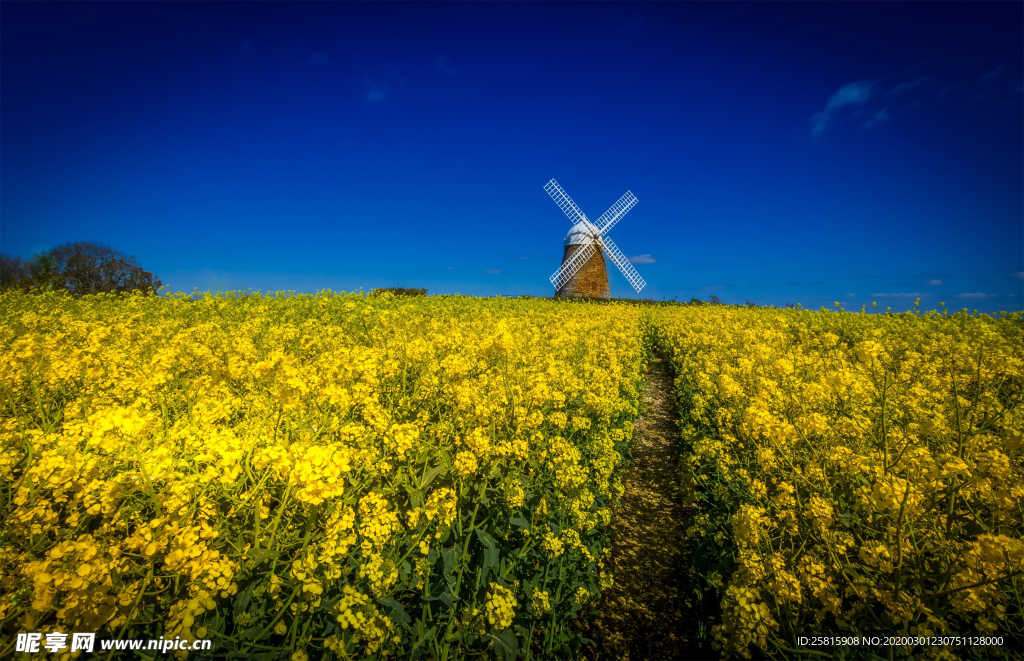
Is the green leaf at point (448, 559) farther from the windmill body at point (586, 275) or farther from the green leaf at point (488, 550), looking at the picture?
the windmill body at point (586, 275)

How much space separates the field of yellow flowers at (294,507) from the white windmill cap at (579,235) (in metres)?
38.3

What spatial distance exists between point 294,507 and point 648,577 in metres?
3.61

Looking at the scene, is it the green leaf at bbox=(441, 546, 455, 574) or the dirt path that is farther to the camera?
the dirt path

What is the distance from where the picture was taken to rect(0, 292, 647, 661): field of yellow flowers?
187cm

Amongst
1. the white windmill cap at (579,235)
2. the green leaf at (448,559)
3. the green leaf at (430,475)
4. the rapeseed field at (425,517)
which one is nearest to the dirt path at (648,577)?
the rapeseed field at (425,517)

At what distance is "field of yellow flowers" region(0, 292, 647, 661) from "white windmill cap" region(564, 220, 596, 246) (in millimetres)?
38263

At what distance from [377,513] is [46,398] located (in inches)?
161

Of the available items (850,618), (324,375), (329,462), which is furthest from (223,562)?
(850,618)

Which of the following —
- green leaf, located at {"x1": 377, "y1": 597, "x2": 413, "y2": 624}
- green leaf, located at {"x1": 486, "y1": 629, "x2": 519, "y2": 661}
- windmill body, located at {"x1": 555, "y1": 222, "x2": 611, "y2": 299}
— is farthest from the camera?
windmill body, located at {"x1": 555, "y1": 222, "x2": 611, "y2": 299}

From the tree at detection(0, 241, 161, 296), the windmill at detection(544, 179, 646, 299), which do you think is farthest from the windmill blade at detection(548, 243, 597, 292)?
the tree at detection(0, 241, 161, 296)

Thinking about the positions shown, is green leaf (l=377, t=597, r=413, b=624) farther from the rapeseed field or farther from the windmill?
the windmill

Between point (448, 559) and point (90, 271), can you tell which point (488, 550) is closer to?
point (448, 559)

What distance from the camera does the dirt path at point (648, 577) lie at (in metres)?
3.35

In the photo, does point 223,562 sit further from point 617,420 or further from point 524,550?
point 617,420
